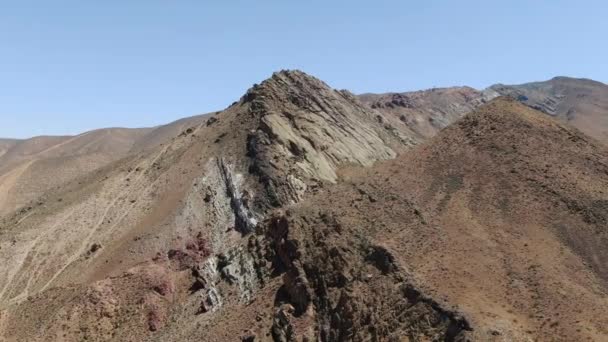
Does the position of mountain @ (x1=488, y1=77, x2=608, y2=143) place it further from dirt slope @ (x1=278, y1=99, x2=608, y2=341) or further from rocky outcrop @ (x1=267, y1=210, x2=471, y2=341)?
rocky outcrop @ (x1=267, y1=210, x2=471, y2=341)

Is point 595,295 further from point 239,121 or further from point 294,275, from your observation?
point 239,121

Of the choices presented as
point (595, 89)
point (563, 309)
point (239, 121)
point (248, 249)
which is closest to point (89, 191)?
point (239, 121)

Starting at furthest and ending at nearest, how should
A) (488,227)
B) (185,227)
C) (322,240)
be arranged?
(185,227), (322,240), (488,227)

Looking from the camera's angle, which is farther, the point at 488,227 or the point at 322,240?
the point at 322,240

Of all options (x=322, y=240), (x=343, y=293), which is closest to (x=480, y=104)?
(x=322, y=240)

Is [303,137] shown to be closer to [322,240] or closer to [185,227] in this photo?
[185,227]
